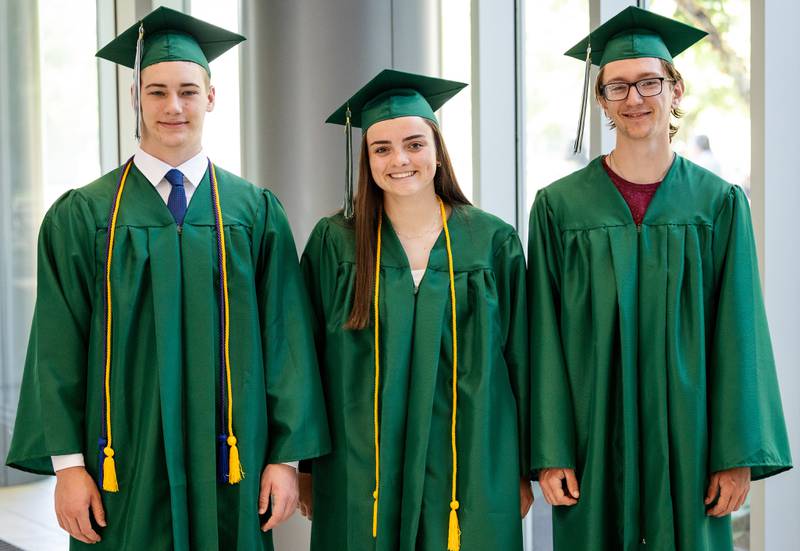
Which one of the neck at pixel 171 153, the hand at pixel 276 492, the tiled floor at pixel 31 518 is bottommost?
the tiled floor at pixel 31 518

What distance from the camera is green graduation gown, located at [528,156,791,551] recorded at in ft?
8.02

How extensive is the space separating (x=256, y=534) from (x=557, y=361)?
36.1 inches

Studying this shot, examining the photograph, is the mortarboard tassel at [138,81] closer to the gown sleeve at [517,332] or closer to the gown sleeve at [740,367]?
the gown sleeve at [517,332]

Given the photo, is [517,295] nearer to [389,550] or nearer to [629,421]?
[629,421]

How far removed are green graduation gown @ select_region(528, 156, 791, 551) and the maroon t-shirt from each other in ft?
0.10

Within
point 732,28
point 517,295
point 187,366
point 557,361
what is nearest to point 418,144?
point 517,295

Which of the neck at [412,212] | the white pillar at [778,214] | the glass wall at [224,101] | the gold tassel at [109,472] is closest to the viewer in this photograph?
the gold tassel at [109,472]

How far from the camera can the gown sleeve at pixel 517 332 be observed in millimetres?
2607

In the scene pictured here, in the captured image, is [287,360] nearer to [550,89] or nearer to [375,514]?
[375,514]

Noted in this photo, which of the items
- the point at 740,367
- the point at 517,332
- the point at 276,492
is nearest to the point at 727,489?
the point at 740,367

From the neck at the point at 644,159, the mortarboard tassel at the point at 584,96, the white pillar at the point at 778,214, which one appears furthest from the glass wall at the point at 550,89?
the neck at the point at 644,159

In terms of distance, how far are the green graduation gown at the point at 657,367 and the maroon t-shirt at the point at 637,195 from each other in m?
0.03

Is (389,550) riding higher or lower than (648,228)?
lower

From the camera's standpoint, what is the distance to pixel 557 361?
253 cm
